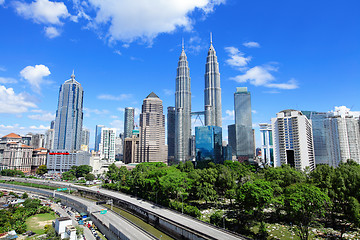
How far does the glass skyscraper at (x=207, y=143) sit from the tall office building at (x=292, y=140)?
7445 centimetres

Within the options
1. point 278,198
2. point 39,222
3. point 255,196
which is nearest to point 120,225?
point 39,222

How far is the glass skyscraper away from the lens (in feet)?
600

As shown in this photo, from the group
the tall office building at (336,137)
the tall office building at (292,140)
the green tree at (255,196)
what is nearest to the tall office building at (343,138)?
the tall office building at (336,137)

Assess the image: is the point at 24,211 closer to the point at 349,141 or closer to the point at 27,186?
the point at 27,186

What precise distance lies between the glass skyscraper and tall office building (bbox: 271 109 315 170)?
74.5 metres

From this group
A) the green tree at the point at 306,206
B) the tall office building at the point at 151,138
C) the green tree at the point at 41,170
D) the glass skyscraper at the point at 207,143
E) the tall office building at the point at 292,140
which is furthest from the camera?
the tall office building at the point at 151,138

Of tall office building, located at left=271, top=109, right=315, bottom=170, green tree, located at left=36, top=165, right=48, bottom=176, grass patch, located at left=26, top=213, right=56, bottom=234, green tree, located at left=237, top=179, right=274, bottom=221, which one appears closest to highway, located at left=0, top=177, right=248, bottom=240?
green tree, located at left=237, top=179, right=274, bottom=221

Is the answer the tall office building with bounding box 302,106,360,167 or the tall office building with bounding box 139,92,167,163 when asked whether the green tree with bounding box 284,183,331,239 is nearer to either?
the tall office building with bounding box 302,106,360,167

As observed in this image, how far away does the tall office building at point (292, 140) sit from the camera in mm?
104750

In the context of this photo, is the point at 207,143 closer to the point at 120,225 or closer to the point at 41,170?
the point at 41,170

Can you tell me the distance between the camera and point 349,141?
400 ft

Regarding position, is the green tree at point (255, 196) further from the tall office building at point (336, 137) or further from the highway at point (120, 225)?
the tall office building at point (336, 137)

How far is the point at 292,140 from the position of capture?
108 m

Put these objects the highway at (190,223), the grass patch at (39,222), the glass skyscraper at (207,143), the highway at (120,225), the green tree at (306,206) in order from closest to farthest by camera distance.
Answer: the green tree at (306,206), the highway at (190,223), the highway at (120,225), the grass patch at (39,222), the glass skyscraper at (207,143)
